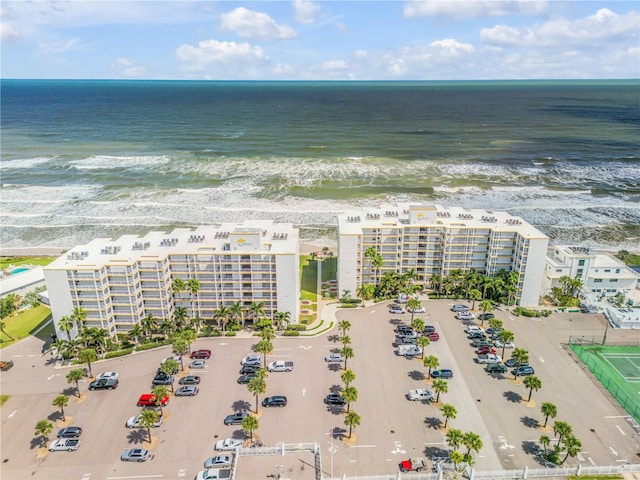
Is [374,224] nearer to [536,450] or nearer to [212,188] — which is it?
[536,450]

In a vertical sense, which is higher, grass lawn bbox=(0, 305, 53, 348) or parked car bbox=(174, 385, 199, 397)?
parked car bbox=(174, 385, 199, 397)

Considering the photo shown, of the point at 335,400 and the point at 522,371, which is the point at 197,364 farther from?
the point at 522,371

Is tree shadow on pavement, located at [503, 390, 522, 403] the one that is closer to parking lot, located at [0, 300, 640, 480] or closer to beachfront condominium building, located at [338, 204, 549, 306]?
parking lot, located at [0, 300, 640, 480]

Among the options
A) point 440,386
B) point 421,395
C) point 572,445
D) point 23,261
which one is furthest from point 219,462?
point 23,261

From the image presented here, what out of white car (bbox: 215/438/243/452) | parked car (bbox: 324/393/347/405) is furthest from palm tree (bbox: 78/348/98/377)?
parked car (bbox: 324/393/347/405)

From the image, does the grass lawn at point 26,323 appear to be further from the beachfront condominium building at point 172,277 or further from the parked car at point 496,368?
the parked car at point 496,368

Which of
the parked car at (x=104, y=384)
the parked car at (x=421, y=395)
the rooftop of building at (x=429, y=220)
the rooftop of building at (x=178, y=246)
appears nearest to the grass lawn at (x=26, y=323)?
the rooftop of building at (x=178, y=246)

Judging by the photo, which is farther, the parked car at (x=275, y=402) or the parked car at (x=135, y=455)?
the parked car at (x=275, y=402)

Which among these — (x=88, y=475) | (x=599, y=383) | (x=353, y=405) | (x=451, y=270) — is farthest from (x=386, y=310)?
(x=88, y=475)
